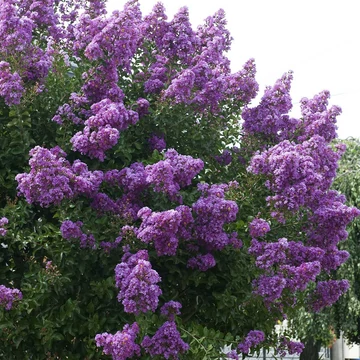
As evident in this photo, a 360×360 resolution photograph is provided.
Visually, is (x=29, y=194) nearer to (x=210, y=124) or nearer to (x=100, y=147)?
(x=100, y=147)

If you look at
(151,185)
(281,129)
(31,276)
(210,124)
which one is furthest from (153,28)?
(31,276)

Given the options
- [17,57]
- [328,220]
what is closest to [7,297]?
[17,57]

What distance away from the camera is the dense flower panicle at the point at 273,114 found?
5.57m

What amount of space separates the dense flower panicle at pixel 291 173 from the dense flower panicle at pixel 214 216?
14.8 inches

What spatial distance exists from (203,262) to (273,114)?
1.55 m

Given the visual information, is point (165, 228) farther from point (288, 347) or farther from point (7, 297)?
point (288, 347)

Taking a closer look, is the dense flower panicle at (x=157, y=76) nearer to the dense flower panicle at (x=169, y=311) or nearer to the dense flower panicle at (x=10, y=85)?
the dense flower panicle at (x=10, y=85)

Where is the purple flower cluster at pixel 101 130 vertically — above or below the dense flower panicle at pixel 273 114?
below

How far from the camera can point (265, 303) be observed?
15.6 ft

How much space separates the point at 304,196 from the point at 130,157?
1184 millimetres

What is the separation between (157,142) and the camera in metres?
5.20

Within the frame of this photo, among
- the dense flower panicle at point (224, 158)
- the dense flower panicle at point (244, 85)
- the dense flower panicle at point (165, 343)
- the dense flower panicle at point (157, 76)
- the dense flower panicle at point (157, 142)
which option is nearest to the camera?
the dense flower panicle at point (165, 343)

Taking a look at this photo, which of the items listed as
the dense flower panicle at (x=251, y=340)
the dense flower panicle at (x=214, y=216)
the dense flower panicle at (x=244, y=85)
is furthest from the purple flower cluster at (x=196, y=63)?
the dense flower panicle at (x=251, y=340)

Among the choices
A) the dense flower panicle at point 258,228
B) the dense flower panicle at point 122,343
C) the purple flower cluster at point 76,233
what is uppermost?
the dense flower panicle at point 258,228
